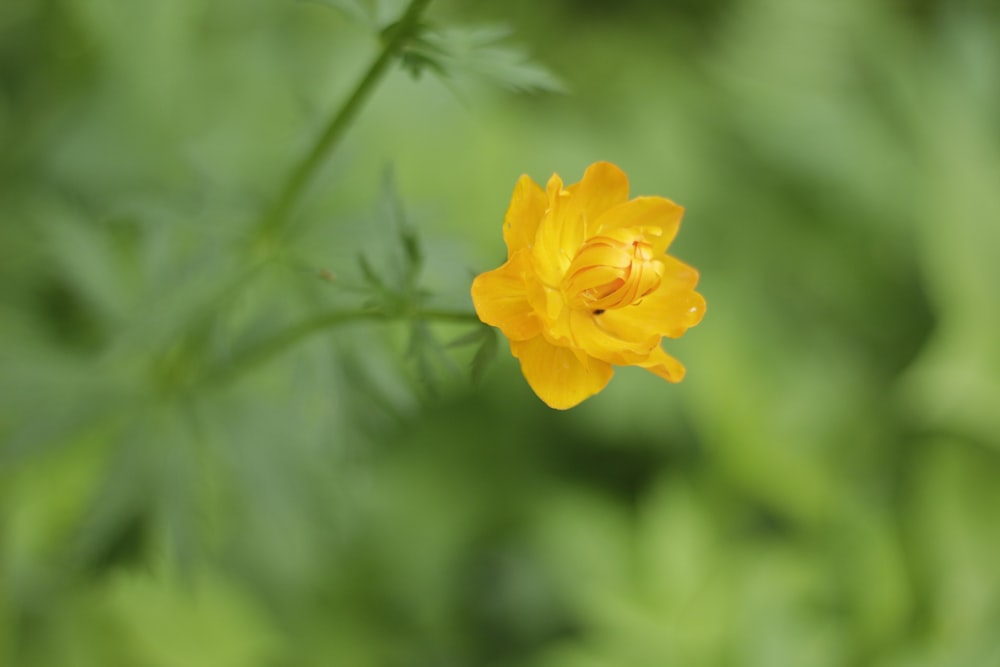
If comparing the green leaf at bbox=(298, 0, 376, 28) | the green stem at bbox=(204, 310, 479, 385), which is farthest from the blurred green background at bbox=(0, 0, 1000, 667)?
the green leaf at bbox=(298, 0, 376, 28)

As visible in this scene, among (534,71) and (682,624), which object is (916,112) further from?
(534,71)

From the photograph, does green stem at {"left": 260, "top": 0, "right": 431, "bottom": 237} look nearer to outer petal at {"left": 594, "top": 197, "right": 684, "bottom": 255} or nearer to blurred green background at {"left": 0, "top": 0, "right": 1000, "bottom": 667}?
blurred green background at {"left": 0, "top": 0, "right": 1000, "bottom": 667}

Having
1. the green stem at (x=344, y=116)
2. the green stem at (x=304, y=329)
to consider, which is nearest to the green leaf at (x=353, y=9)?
the green stem at (x=344, y=116)

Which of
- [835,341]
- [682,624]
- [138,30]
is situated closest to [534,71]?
[138,30]

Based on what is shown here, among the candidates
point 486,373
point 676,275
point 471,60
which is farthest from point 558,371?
point 486,373

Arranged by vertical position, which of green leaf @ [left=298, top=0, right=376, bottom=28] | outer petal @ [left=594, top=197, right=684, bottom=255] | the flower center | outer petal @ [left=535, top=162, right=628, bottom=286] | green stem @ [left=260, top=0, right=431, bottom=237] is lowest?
the flower center

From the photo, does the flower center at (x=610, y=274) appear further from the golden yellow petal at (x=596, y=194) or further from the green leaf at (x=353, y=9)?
the green leaf at (x=353, y=9)
